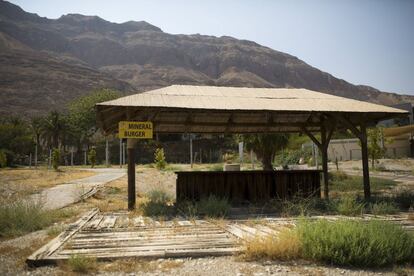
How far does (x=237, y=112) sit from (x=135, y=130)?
308 cm

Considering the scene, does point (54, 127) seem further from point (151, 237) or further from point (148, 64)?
point (148, 64)

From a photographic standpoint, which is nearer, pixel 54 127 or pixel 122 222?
pixel 122 222

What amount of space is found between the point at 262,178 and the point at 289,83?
6713 inches

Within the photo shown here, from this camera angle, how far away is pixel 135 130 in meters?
10.3

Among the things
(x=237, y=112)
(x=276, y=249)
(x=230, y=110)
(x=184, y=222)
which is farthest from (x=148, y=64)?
(x=276, y=249)

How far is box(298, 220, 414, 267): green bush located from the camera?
513cm

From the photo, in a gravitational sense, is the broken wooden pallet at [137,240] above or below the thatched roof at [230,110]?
below

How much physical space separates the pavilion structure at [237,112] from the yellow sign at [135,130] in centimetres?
24

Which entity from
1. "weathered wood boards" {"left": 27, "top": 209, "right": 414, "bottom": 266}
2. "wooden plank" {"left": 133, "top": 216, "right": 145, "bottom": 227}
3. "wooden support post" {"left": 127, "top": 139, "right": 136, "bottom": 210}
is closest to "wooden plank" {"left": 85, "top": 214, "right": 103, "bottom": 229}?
"weathered wood boards" {"left": 27, "top": 209, "right": 414, "bottom": 266}

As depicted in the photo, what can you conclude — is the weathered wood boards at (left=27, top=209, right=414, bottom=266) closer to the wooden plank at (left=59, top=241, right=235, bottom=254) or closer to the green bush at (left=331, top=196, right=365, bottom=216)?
the wooden plank at (left=59, top=241, right=235, bottom=254)

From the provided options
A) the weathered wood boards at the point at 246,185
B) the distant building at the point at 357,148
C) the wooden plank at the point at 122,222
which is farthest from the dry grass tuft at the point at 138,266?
the distant building at the point at 357,148

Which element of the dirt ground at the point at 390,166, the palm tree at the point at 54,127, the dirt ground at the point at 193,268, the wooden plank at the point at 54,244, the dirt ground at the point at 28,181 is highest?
the palm tree at the point at 54,127

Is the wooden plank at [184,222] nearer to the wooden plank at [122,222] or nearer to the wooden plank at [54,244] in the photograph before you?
the wooden plank at [122,222]

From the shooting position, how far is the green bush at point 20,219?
760 cm
